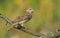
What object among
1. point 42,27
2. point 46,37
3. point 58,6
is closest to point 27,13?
point 46,37

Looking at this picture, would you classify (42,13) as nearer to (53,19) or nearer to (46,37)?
(53,19)

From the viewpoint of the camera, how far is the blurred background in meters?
8.27

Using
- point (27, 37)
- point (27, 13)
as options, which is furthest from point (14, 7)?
point (27, 13)

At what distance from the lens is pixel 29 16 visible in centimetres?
567

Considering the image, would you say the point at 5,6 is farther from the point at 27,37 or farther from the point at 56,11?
the point at 27,37

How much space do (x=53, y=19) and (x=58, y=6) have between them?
0.30 meters

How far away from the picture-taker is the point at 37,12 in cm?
852

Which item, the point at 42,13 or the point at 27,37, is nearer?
the point at 27,37

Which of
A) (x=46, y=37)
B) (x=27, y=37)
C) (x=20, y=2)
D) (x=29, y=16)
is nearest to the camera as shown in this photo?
(x=46, y=37)

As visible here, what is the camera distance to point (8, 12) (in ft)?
28.4

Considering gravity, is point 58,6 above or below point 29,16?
above

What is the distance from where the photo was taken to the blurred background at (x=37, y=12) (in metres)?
8.27

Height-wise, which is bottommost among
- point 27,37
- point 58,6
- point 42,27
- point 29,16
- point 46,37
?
point 46,37

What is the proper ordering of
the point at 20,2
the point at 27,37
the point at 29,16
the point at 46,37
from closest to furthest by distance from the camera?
the point at 46,37 → the point at 29,16 → the point at 27,37 → the point at 20,2
